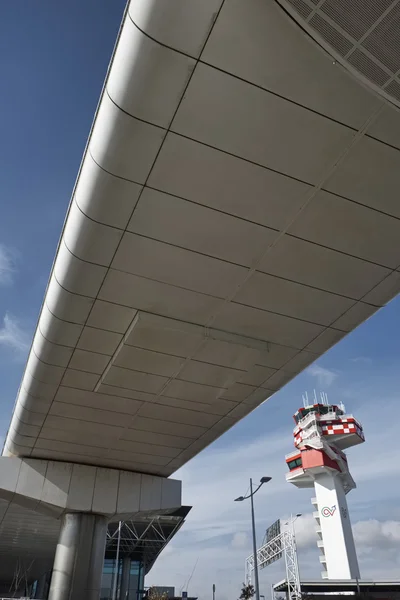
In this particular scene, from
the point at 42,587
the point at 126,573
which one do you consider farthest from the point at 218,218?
the point at 42,587

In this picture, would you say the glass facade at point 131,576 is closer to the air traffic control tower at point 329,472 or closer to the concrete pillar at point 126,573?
the concrete pillar at point 126,573

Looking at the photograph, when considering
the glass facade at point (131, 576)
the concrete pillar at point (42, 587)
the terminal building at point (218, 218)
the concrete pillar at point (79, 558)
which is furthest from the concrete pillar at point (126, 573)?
the terminal building at point (218, 218)

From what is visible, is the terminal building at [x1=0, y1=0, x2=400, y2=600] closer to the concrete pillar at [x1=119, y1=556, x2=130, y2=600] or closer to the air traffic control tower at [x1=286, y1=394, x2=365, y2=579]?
the concrete pillar at [x1=119, y1=556, x2=130, y2=600]

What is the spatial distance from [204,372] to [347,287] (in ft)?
13.0

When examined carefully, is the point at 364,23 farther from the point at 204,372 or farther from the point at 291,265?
the point at 204,372

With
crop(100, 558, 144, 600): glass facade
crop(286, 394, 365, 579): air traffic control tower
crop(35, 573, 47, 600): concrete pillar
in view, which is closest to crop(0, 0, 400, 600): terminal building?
crop(100, 558, 144, 600): glass facade

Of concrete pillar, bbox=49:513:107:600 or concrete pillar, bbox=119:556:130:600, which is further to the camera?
concrete pillar, bbox=119:556:130:600

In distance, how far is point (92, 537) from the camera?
15367 mm

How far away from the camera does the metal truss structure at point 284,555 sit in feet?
135

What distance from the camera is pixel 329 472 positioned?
5831 centimetres

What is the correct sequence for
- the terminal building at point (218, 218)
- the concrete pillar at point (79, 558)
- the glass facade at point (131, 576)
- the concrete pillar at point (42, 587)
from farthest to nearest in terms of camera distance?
1. the concrete pillar at point (42, 587)
2. the glass facade at point (131, 576)
3. the concrete pillar at point (79, 558)
4. the terminal building at point (218, 218)

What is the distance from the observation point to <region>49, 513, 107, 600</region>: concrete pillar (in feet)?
46.4

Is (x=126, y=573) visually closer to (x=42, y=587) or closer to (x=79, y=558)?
(x=42, y=587)

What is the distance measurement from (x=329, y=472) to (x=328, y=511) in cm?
444
